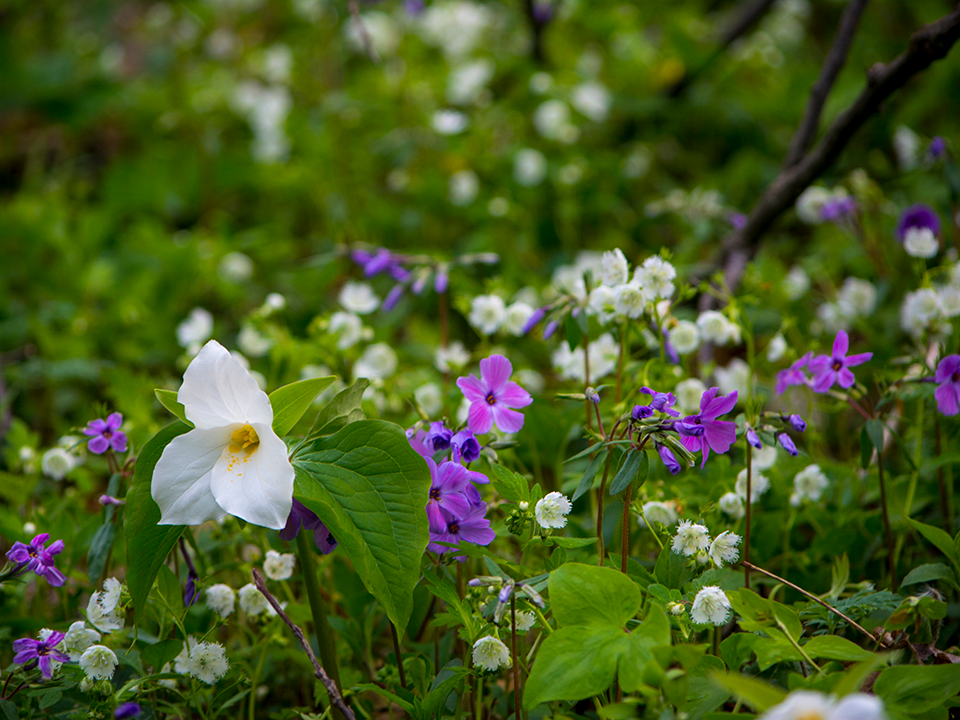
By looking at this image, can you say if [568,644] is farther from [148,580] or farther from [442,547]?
[148,580]

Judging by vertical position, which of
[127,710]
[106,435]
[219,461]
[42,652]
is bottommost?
[127,710]

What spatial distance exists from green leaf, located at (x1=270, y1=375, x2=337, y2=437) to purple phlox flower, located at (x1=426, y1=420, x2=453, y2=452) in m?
0.17

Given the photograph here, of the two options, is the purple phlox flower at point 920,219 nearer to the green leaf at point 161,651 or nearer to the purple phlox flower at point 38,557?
the green leaf at point 161,651

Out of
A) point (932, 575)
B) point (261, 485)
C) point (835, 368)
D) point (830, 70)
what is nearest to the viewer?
point (261, 485)

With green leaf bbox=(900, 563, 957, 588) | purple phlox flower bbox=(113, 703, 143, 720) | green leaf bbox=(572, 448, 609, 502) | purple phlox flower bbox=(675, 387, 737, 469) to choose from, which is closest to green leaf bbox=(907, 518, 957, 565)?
green leaf bbox=(900, 563, 957, 588)

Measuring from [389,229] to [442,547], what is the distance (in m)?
1.93

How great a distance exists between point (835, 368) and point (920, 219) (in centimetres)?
81

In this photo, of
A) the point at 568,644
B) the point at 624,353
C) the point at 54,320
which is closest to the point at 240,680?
the point at 568,644

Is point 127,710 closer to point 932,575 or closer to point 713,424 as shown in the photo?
point 713,424

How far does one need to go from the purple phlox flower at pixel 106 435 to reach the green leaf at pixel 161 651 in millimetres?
362

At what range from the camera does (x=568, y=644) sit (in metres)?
0.92

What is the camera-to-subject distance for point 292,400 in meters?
1.04

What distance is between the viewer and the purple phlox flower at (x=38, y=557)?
111 cm

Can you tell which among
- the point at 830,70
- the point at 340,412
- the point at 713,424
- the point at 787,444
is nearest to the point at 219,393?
the point at 340,412
